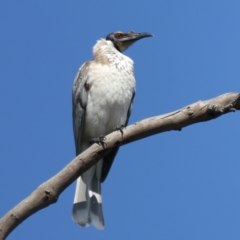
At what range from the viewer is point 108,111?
679 centimetres

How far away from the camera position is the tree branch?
4387 millimetres

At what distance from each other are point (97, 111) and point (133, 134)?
2.00m

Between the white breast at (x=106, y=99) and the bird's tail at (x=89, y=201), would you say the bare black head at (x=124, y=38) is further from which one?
the bird's tail at (x=89, y=201)

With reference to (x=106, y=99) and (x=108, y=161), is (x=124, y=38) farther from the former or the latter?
(x=108, y=161)

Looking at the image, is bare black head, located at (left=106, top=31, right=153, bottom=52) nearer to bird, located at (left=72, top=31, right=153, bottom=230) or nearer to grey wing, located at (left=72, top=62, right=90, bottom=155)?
bird, located at (left=72, top=31, right=153, bottom=230)

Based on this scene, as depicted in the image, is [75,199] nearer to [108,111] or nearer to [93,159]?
[108,111]

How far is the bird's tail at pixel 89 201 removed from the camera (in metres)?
6.55

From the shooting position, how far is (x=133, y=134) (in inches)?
191

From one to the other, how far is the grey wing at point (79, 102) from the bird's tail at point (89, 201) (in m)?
0.41

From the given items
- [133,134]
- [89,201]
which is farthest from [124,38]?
[133,134]

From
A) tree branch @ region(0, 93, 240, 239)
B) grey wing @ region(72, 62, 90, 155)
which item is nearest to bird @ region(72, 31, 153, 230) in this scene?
grey wing @ region(72, 62, 90, 155)

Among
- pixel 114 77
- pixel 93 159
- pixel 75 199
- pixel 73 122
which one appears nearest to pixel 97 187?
pixel 75 199

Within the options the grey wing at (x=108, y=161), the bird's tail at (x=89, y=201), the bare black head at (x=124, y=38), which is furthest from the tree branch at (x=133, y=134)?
the bare black head at (x=124, y=38)

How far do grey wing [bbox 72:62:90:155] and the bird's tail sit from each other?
41 centimetres
